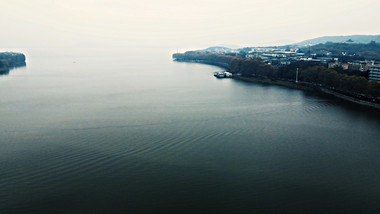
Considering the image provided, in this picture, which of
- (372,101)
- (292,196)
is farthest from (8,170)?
(372,101)

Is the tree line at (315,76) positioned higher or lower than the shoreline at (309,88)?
higher

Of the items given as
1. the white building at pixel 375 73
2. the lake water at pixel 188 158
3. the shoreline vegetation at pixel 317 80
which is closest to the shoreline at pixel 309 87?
the shoreline vegetation at pixel 317 80

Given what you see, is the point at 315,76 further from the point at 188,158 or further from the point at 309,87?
the point at 188,158

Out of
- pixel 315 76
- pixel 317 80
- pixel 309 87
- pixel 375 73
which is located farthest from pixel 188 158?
pixel 375 73

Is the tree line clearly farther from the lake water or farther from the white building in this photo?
the lake water

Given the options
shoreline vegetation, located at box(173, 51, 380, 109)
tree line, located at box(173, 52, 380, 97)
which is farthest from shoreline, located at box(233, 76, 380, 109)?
tree line, located at box(173, 52, 380, 97)

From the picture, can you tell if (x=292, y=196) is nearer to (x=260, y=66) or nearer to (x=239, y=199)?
(x=239, y=199)

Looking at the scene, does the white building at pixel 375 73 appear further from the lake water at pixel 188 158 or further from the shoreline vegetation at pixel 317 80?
the lake water at pixel 188 158
